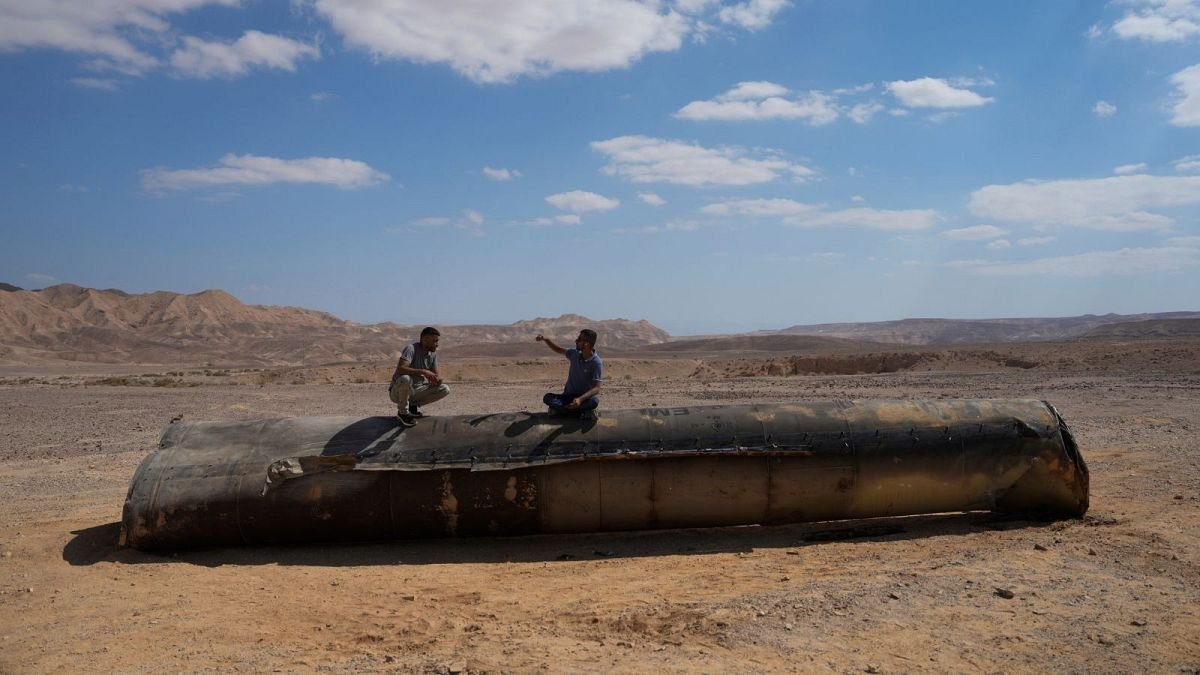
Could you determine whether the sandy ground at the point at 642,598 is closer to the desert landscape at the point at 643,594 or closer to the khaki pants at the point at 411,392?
the desert landscape at the point at 643,594

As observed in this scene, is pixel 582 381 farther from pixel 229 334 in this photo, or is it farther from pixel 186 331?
pixel 186 331

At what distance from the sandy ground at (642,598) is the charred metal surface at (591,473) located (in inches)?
11.7

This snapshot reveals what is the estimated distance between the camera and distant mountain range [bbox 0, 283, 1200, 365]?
276ft

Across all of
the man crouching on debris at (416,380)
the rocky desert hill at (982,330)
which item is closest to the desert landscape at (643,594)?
the man crouching on debris at (416,380)

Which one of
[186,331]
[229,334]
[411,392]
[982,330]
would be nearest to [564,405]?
[411,392]

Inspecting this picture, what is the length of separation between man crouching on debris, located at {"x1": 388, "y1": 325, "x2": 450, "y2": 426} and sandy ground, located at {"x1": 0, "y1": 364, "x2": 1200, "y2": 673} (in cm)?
151

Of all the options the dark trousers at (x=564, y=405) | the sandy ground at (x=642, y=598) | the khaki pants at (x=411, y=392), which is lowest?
the sandy ground at (x=642, y=598)

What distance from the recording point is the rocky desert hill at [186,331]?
8356cm

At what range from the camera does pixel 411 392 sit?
9.16 metres

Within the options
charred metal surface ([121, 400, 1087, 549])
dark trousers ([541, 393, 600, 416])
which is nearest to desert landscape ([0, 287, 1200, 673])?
charred metal surface ([121, 400, 1087, 549])

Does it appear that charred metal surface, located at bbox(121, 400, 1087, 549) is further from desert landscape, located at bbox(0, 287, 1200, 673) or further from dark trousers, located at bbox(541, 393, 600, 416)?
desert landscape, located at bbox(0, 287, 1200, 673)

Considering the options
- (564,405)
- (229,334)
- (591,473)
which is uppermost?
(229,334)

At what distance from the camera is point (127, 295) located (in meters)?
113

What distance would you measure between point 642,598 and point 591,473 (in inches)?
77.7
